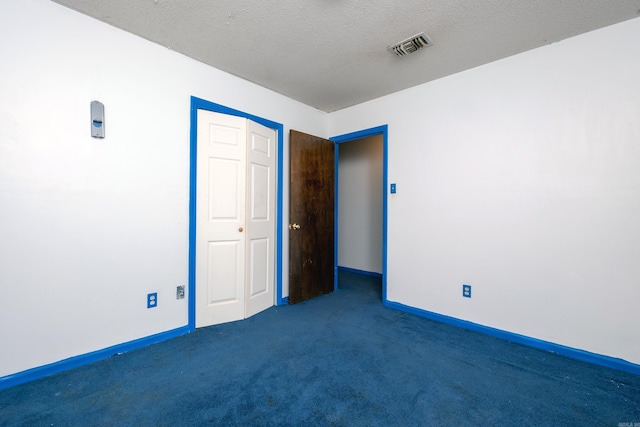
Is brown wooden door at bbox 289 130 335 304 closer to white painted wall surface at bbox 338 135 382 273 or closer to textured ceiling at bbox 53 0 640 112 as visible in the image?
textured ceiling at bbox 53 0 640 112

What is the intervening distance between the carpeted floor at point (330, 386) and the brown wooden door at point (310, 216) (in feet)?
3.18

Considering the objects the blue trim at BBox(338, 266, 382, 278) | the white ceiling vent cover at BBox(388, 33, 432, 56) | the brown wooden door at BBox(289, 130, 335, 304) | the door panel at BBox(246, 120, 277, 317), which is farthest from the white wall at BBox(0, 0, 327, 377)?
the blue trim at BBox(338, 266, 382, 278)

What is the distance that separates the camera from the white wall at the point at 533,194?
1.97 meters

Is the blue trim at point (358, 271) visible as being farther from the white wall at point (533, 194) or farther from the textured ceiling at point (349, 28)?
the textured ceiling at point (349, 28)

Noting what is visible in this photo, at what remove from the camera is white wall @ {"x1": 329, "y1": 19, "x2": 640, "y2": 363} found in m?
1.97

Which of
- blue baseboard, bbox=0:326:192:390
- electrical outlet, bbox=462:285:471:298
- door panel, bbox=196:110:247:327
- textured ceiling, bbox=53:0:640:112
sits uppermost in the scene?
textured ceiling, bbox=53:0:640:112

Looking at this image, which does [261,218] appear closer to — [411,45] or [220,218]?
[220,218]

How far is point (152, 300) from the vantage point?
7.36ft

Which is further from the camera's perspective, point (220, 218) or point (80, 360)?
point (220, 218)

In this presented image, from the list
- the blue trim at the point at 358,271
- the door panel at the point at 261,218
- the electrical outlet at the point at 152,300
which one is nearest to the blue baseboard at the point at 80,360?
the electrical outlet at the point at 152,300

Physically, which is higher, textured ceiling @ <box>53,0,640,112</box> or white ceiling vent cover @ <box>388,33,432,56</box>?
textured ceiling @ <box>53,0,640,112</box>

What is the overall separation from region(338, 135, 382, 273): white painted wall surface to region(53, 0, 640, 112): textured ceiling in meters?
2.00

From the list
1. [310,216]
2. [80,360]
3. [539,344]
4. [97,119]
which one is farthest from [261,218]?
[539,344]

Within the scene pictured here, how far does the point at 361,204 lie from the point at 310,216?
1.68 meters
